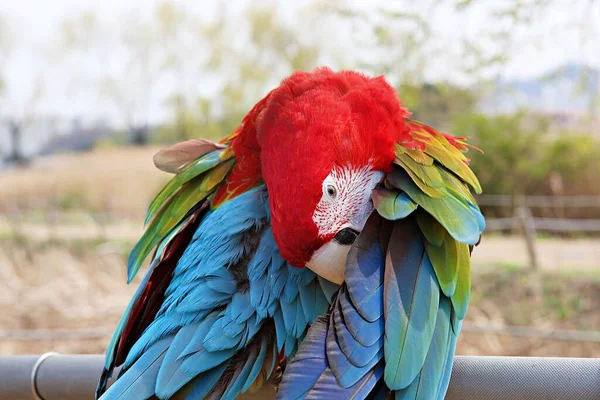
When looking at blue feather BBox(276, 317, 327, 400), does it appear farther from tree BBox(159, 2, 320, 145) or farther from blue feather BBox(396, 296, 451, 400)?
tree BBox(159, 2, 320, 145)

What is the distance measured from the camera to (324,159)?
937mm

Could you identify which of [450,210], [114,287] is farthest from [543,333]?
[114,287]

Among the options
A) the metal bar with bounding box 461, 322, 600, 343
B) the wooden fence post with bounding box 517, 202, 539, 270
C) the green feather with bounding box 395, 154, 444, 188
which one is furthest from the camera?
the wooden fence post with bounding box 517, 202, 539, 270

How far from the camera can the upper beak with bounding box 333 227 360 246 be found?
937mm

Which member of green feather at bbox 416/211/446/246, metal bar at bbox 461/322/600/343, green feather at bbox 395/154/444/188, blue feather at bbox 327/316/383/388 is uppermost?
green feather at bbox 395/154/444/188

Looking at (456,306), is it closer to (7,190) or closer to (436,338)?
(436,338)

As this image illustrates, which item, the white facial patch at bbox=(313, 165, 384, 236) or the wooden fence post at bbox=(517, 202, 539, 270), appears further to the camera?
the wooden fence post at bbox=(517, 202, 539, 270)

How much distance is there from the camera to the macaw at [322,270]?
0.82 metres

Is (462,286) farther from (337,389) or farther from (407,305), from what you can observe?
(337,389)

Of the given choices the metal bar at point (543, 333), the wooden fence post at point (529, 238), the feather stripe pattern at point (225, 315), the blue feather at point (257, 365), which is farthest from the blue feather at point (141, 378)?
the wooden fence post at point (529, 238)

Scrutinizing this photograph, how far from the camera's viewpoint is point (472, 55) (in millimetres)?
3824

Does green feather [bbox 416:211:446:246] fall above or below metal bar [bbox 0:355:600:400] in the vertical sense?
above

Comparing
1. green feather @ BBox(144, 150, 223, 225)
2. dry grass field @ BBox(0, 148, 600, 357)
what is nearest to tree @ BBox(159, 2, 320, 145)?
dry grass field @ BBox(0, 148, 600, 357)

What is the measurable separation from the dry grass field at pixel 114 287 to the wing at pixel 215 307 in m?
2.53
